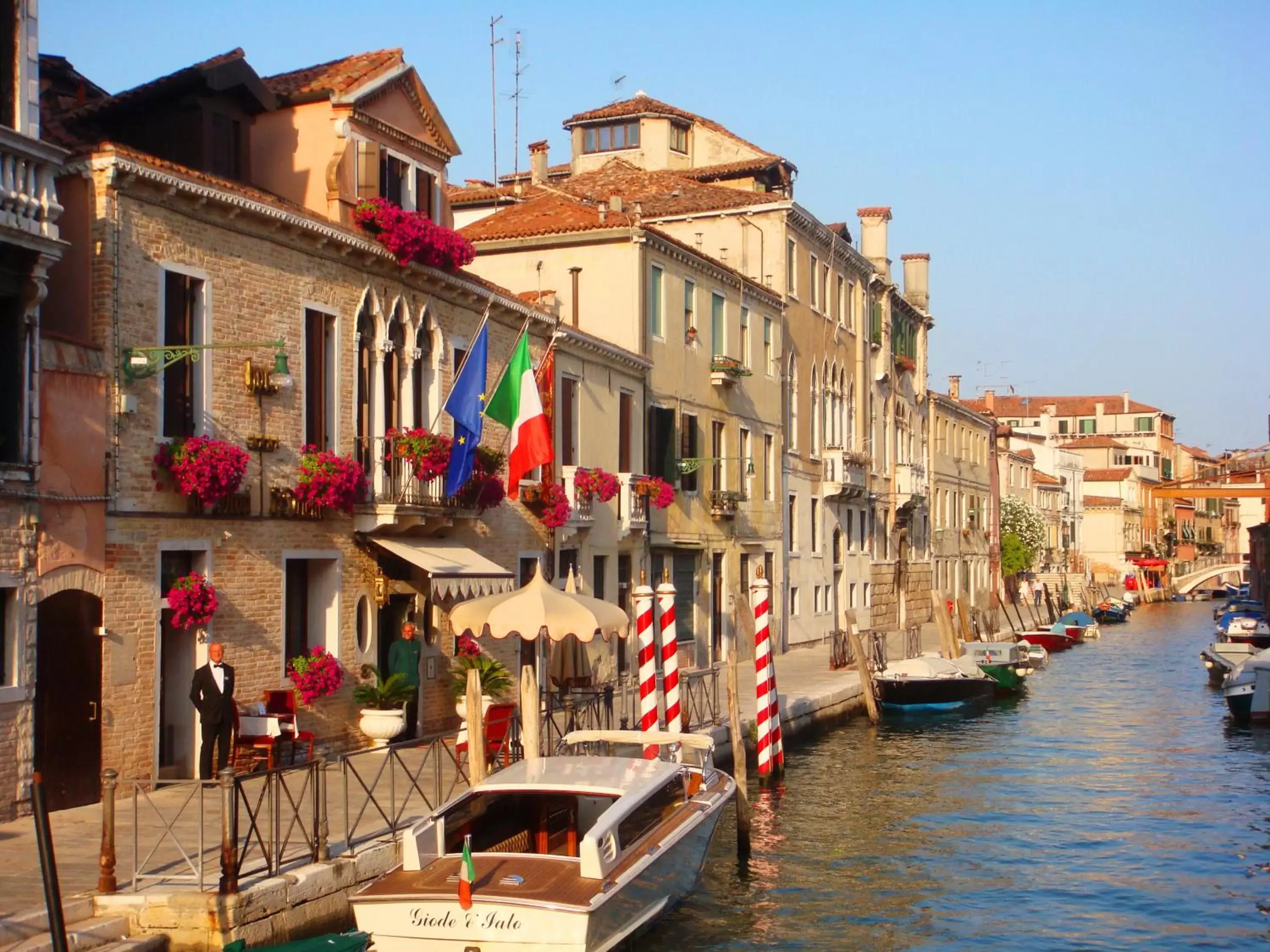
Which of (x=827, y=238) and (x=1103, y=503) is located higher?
(x=827, y=238)

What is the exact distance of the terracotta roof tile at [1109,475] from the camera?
104625mm

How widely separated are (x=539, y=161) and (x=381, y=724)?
64.1 feet

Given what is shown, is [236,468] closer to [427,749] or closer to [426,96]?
[427,749]

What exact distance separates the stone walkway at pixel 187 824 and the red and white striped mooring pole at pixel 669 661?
3.02 meters

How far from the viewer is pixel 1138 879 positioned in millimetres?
15805

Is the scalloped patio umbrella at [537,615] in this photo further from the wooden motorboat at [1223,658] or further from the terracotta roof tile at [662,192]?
the wooden motorboat at [1223,658]

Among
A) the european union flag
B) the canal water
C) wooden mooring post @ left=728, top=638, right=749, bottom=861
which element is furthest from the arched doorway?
wooden mooring post @ left=728, top=638, right=749, bottom=861

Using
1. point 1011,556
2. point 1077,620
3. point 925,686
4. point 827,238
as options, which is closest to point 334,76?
point 925,686

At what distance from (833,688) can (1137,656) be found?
24817 millimetres

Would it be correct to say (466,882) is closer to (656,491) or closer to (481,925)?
(481,925)

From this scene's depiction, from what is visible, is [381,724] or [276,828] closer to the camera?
[276,828]

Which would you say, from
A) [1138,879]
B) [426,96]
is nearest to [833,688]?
[1138,879]

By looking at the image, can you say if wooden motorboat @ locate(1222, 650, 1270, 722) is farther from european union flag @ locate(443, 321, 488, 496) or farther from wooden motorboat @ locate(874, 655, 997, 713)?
european union flag @ locate(443, 321, 488, 496)

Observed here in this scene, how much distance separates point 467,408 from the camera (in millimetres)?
17766
